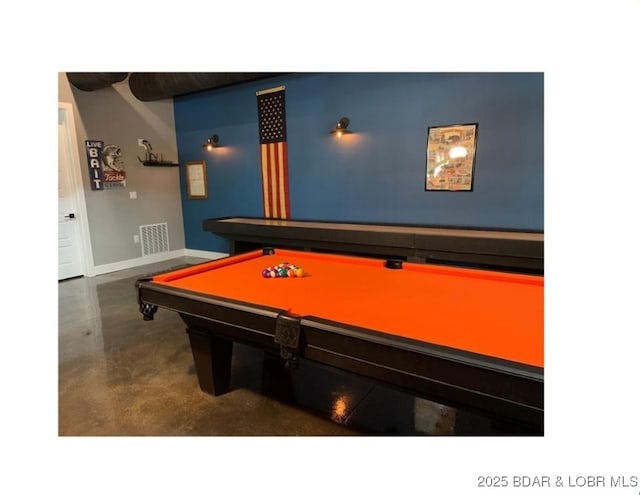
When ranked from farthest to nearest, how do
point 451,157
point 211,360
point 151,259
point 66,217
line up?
point 151,259 < point 66,217 < point 451,157 < point 211,360

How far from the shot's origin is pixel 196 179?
592cm

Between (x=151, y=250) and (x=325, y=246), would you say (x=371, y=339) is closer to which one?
(x=325, y=246)

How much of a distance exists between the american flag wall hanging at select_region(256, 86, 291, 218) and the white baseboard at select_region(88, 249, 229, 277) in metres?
1.25

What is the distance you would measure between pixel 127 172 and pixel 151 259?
4.37 ft

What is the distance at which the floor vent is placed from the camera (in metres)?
5.77

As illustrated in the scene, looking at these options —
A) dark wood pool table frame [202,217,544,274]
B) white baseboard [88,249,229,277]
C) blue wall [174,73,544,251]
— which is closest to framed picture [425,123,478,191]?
blue wall [174,73,544,251]

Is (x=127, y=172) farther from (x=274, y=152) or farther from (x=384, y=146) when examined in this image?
(x=384, y=146)

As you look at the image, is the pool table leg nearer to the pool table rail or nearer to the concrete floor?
the concrete floor

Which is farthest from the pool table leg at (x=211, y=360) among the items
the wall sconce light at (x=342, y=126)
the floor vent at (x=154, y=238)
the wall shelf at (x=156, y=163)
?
the wall shelf at (x=156, y=163)

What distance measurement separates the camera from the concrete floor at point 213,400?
1.93 m

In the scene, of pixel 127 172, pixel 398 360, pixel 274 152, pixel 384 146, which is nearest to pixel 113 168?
pixel 127 172

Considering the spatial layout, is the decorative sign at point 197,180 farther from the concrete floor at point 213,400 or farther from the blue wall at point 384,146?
the concrete floor at point 213,400
